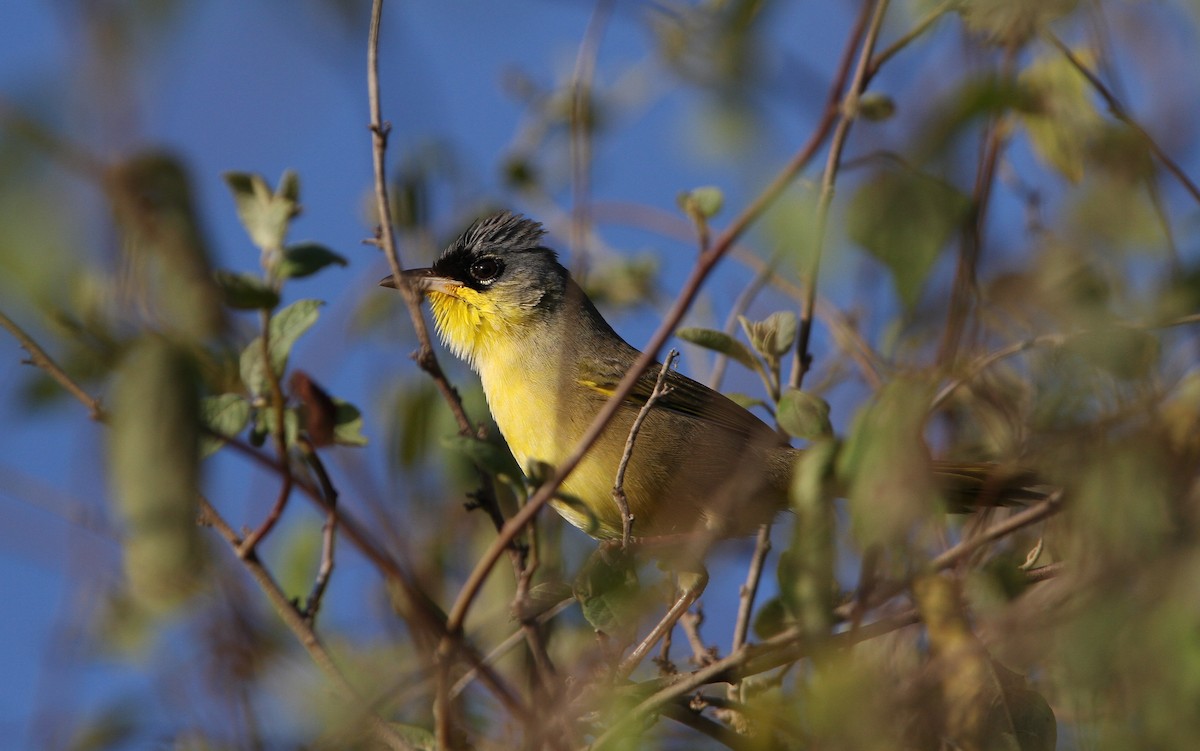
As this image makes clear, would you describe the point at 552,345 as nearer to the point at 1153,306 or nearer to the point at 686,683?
the point at 686,683

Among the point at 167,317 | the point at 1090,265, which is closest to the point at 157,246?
the point at 167,317

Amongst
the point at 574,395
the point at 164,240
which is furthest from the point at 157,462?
the point at 574,395

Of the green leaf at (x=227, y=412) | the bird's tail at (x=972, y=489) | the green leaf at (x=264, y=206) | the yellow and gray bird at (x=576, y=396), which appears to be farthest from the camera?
the yellow and gray bird at (x=576, y=396)

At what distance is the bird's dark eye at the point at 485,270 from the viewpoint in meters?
4.80

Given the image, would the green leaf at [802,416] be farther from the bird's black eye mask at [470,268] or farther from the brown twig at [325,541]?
the bird's black eye mask at [470,268]

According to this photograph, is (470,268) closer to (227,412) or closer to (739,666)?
(227,412)

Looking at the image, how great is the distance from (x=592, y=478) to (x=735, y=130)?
7.58 ft

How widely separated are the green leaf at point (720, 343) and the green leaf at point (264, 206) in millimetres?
1000

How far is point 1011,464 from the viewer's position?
1660 mm

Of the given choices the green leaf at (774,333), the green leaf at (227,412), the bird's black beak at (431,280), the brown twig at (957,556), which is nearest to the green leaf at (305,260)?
the green leaf at (227,412)

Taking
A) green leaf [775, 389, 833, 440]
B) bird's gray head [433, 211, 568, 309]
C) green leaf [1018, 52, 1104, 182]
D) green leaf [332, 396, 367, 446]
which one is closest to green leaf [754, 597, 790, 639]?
green leaf [775, 389, 833, 440]

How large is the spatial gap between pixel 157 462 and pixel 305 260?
110 cm

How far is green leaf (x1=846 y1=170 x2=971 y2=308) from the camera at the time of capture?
4.41 feet

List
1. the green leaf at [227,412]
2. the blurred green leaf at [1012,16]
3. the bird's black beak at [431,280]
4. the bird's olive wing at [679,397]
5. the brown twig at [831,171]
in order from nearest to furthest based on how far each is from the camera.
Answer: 1. the blurred green leaf at [1012,16]
2. the brown twig at [831,171]
3. the green leaf at [227,412]
4. the bird's olive wing at [679,397]
5. the bird's black beak at [431,280]
